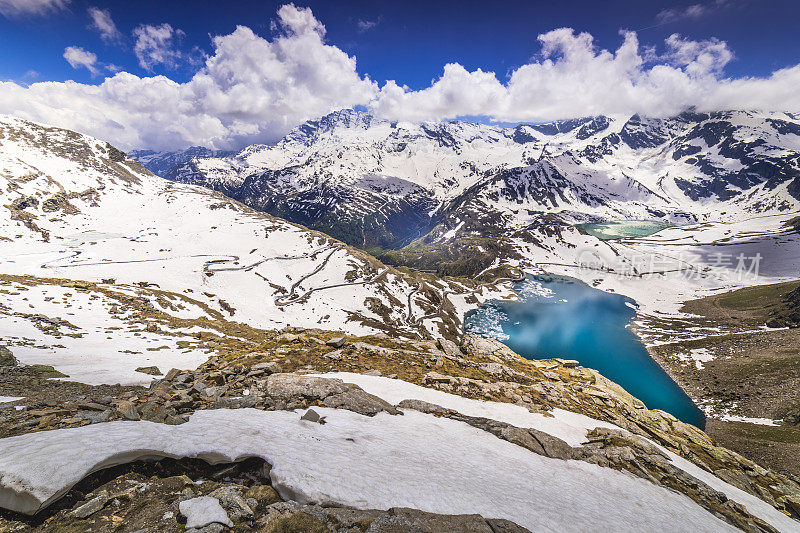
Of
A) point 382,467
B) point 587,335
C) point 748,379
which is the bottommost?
point 587,335

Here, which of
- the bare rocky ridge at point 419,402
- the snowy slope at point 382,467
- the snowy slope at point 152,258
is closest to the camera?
the snowy slope at point 382,467

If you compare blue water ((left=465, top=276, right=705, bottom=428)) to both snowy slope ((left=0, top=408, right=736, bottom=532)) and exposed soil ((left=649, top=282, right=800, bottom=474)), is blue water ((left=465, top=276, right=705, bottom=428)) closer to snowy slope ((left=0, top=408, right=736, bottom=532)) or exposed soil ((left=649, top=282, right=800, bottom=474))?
exposed soil ((left=649, top=282, right=800, bottom=474))

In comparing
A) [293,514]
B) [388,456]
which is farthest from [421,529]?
[388,456]

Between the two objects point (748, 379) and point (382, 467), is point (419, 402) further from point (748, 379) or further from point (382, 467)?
point (748, 379)

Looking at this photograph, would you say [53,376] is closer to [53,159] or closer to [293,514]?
[293,514]

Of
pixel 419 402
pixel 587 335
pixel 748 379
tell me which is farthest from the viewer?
pixel 587 335

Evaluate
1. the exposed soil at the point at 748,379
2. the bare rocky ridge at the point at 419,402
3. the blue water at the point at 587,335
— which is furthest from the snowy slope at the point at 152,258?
the exposed soil at the point at 748,379

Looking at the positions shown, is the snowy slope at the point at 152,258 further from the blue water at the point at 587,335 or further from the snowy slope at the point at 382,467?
the blue water at the point at 587,335

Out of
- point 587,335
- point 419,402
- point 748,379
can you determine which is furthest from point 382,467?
point 587,335
